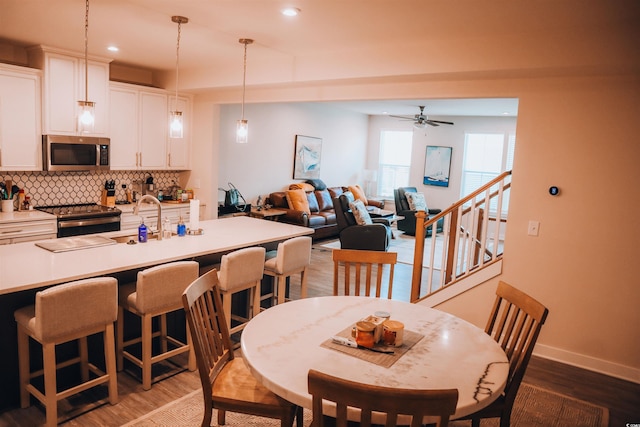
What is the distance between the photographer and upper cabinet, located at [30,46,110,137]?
15.5 feet

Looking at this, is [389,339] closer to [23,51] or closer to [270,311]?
[270,311]

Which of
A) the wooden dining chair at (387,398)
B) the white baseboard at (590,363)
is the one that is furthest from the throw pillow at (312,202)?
the wooden dining chair at (387,398)

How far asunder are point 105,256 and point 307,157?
6.53m

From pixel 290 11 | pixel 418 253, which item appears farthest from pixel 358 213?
pixel 290 11

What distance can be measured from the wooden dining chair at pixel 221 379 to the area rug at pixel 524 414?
2.06 feet

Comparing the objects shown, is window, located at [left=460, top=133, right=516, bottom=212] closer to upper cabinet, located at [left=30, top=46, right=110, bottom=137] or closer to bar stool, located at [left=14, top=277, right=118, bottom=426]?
upper cabinet, located at [left=30, top=46, right=110, bottom=137]

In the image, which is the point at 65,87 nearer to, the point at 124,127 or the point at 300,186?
the point at 124,127

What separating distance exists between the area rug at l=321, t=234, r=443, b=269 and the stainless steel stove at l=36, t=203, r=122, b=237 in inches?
146

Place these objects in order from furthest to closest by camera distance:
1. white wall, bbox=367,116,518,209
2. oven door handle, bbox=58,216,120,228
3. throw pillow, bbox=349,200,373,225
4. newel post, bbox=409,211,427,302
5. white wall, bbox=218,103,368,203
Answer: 1. white wall, bbox=367,116,518,209
2. white wall, bbox=218,103,368,203
3. throw pillow, bbox=349,200,373,225
4. oven door handle, bbox=58,216,120,228
5. newel post, bbox=409,211,427,302

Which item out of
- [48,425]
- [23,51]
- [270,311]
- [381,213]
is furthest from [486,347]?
[381,213]

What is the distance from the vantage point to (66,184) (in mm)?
5312

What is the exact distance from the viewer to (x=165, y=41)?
167 inches

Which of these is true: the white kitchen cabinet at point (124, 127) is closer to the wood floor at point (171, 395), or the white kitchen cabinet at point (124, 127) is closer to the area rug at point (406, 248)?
the wood floor at point (171, 395)

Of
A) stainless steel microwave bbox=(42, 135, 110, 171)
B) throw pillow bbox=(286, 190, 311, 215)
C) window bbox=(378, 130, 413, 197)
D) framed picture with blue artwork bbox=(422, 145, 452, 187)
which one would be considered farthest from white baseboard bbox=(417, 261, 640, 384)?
window bbox=(378, 130, 413, 197)
